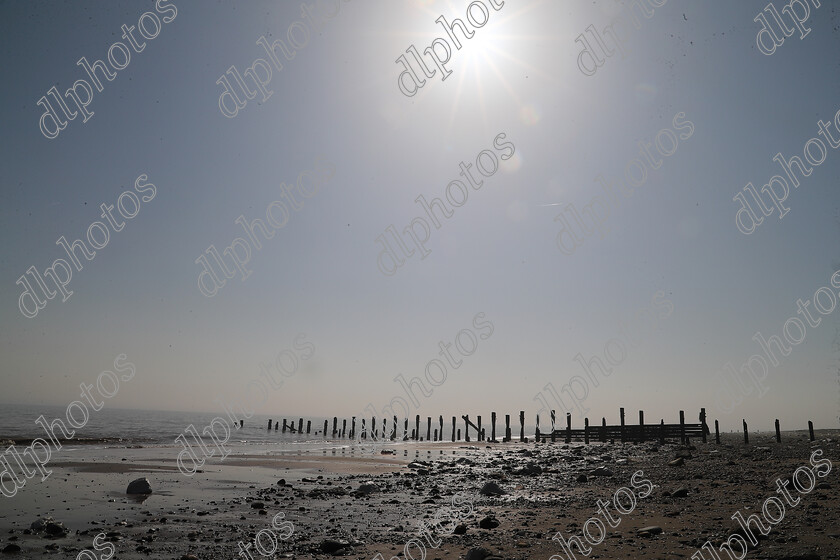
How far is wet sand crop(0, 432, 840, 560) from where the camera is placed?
824cm

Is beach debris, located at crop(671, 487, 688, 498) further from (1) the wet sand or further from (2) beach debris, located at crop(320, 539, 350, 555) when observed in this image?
(2) beach debris, located at crop(320, 539, 350, 555)

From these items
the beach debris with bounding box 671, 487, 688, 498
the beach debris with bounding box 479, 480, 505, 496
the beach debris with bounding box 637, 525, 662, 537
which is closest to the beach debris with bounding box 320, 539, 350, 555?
the beach debris with bounding box 637, 525, 662, 537

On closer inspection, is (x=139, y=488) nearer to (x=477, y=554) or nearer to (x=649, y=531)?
(x=477, y=554)

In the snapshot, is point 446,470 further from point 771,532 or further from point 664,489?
point 771,532

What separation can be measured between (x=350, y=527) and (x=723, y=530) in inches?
275

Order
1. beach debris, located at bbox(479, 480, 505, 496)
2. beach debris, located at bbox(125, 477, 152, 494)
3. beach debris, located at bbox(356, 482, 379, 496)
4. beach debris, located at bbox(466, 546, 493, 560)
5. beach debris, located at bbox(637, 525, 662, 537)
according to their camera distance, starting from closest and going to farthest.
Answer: beach debris, located at bbox(466, 546, 493, 560) → beach debris, located at bbox(637, 525, 662, 537) → beach debris, located at bbox(125, 477, 152, 494) → beach debris, located at bbox(479, 480, 505, 496) → beach debris, located at bbox(356, 482, 379, 496)

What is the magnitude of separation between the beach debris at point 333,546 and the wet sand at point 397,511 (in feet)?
0.21

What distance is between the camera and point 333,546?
8.59m

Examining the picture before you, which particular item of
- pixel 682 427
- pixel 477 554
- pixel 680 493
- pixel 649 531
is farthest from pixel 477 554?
pixel 682 427

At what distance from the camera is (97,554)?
8.12m

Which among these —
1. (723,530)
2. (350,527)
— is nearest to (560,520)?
(723,530)

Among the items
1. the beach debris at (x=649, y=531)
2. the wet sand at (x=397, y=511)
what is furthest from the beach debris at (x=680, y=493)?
the beach debris at (x=649, y=531)

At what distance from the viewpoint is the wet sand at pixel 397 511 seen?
324 inches

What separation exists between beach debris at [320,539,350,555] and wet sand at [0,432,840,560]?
2.5 inches
